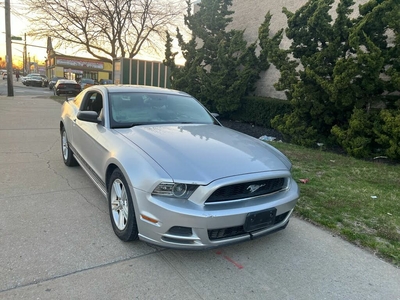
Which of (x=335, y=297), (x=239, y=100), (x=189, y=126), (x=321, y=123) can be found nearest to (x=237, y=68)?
(x=239, y=100)

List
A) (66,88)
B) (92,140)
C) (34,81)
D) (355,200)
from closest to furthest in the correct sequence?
(92,140)
(355,200)
(66,88)
(34,81)

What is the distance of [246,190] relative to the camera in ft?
8.86

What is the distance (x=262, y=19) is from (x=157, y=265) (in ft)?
36.4

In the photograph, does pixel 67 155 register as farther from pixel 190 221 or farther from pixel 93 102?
pixel 190 221

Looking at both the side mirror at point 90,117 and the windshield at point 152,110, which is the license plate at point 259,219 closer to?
the windshield at point 152,110

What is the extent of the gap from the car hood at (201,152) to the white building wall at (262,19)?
812 cm

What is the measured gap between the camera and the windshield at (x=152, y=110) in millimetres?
3748

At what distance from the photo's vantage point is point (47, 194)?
4113 mm

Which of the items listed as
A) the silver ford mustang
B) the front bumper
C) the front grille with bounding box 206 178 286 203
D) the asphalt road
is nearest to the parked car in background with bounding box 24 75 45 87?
the asphalt road

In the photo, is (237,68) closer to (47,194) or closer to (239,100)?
(239,100)

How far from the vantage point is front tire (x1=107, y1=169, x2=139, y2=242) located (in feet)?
9.15

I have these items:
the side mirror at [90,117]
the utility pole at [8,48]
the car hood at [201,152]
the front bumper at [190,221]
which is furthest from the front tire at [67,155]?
the utility pole at [8,48]

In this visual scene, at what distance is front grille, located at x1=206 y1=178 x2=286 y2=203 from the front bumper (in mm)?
54

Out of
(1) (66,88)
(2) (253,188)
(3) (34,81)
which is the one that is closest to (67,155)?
(2) (253,188)
